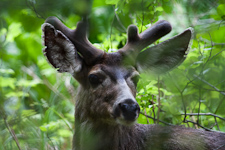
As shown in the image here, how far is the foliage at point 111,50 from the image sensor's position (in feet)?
8.27

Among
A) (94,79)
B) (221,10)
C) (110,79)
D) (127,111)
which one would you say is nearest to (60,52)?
(94,79)

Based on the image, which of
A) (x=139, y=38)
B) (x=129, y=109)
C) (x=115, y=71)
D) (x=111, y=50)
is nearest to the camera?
(x=129, y=109)

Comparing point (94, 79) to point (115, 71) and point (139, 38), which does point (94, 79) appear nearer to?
point (115, 71)

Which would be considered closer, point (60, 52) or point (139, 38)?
point (60, 52)

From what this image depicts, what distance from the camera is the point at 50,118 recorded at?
645cm

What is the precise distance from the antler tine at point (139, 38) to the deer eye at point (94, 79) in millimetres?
604

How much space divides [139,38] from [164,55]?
1.68 ft

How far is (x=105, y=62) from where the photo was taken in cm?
443

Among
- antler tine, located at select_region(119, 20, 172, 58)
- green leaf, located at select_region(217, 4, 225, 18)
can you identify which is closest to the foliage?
green leaf, located at select_region(217, 4, 225, 18)

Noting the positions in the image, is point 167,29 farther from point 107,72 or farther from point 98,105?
point 98,105

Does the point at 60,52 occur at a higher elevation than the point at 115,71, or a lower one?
higher

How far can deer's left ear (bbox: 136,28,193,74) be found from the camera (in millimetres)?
4646

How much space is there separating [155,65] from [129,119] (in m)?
1.54

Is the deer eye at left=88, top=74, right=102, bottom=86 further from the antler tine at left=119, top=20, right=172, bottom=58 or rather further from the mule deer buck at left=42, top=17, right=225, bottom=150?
the antler tine at left=119, top=20, right=172, bottom=58
